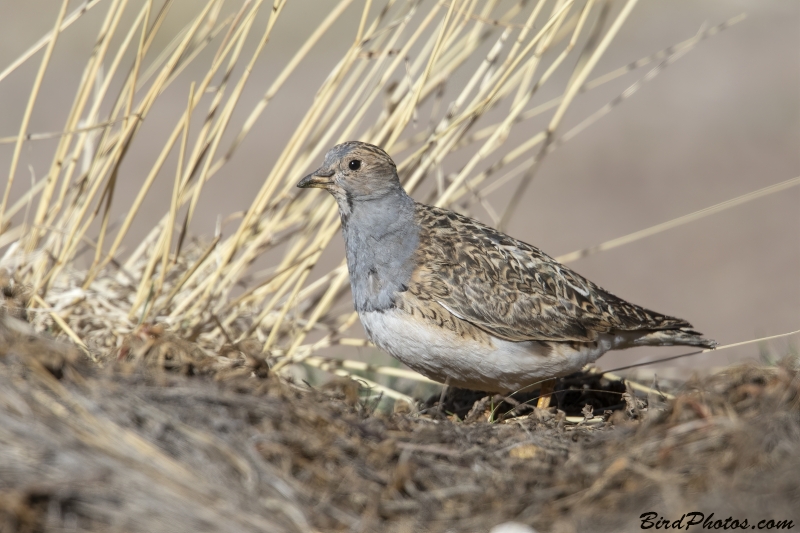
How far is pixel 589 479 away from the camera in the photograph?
298 centimetres

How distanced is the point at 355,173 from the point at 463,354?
115 cm

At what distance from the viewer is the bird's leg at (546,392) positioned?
464cm

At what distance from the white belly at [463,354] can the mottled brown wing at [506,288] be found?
79 mm

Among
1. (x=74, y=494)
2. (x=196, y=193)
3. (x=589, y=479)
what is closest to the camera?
(x=74, y=494)

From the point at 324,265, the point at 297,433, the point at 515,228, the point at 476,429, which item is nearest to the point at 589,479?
the point at 476,429

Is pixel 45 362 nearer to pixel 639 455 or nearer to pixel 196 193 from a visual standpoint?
pixel 196 193

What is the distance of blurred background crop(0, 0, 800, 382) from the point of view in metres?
8.87

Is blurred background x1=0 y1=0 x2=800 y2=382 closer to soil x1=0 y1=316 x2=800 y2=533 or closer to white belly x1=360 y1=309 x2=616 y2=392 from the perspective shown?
white belly x1=360 y1=309 x2=616 y2=392

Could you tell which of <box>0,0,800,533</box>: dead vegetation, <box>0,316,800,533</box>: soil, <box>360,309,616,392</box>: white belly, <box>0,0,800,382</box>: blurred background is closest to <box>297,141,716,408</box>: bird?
<box>360,309,616,392</box>: white belly

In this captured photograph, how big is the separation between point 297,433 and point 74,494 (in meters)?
0.81

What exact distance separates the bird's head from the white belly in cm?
69

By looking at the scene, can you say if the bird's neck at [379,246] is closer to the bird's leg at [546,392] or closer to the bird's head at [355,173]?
the bird's head at [355,173]

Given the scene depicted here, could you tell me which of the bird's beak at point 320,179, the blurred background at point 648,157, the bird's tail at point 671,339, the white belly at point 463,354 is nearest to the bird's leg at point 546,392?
the white belly at point 463,354

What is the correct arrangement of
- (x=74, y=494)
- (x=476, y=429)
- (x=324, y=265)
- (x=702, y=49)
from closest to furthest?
(x=74, y=494)
(x=476, y=429)
(x=324, y=265)
(x=702, y=49)
